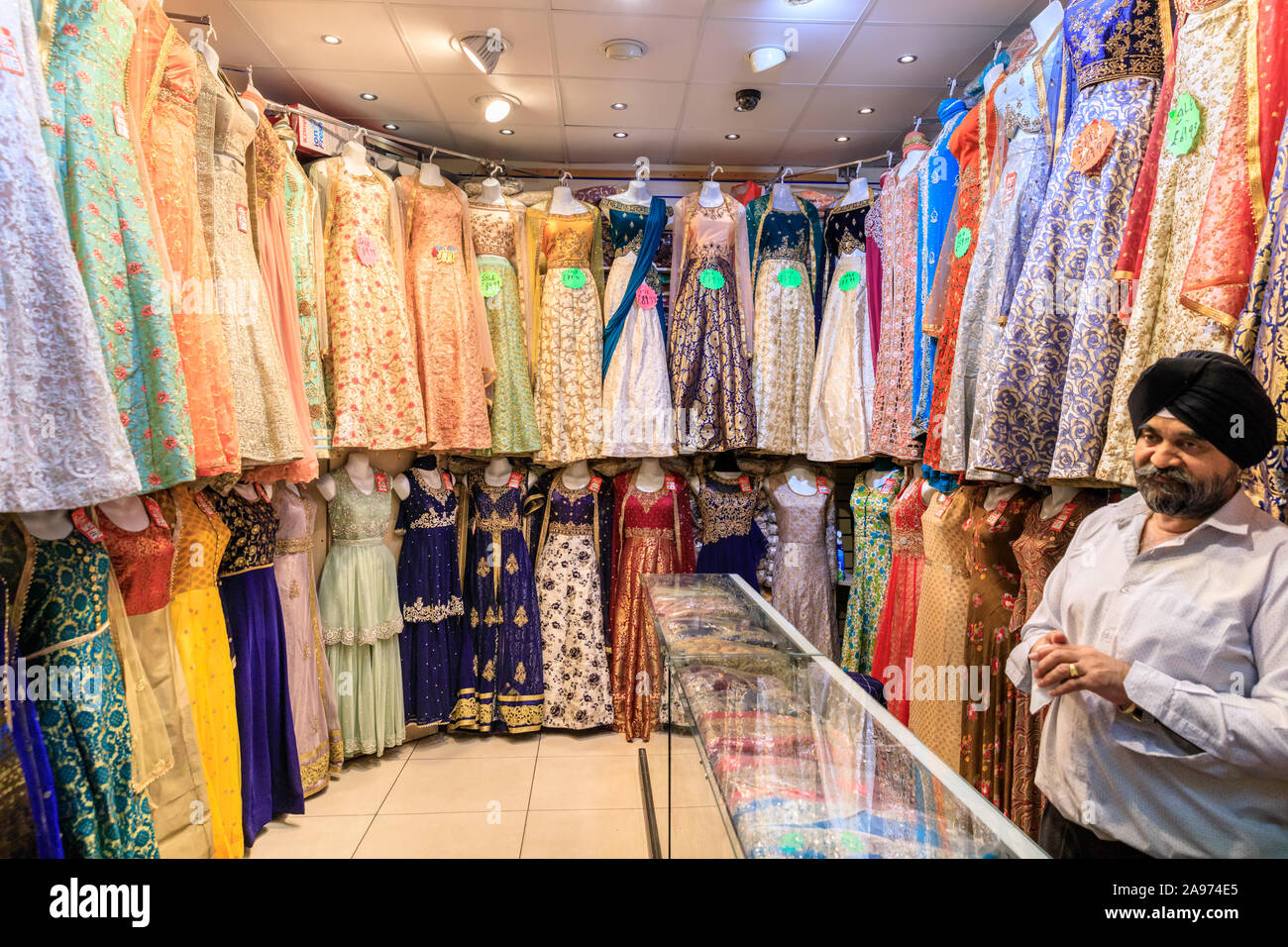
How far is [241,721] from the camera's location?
8.81ft

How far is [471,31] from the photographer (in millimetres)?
2965

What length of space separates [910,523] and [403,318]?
7.76 feet

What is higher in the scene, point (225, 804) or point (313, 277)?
point (313, 277)

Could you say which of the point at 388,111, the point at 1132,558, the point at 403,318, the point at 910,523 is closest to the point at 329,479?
the point at 403,318

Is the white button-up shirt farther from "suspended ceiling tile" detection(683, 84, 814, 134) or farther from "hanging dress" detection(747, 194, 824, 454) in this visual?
"suspended ceiling tile" detection(683, 84, 814, 134)

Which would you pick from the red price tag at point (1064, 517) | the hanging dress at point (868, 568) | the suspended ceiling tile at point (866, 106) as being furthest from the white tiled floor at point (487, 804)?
the suspended ceiling tile at point (866, 106)

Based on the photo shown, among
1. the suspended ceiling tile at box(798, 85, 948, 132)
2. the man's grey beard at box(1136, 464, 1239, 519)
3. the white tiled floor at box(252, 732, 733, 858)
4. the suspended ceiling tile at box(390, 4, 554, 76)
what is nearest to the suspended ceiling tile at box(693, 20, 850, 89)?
the suspended ceiling tile at box(798, 85, 948, 132)

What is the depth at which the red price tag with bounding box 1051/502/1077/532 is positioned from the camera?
7.07 feet

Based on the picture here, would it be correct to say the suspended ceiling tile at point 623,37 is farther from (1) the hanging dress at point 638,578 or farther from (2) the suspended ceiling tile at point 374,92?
(1) the hanging dress at point 638,578

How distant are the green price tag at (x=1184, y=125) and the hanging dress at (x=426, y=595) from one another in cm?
315

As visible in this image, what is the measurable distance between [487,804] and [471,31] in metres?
3.13

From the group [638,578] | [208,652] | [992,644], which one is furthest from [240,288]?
[992,644]
